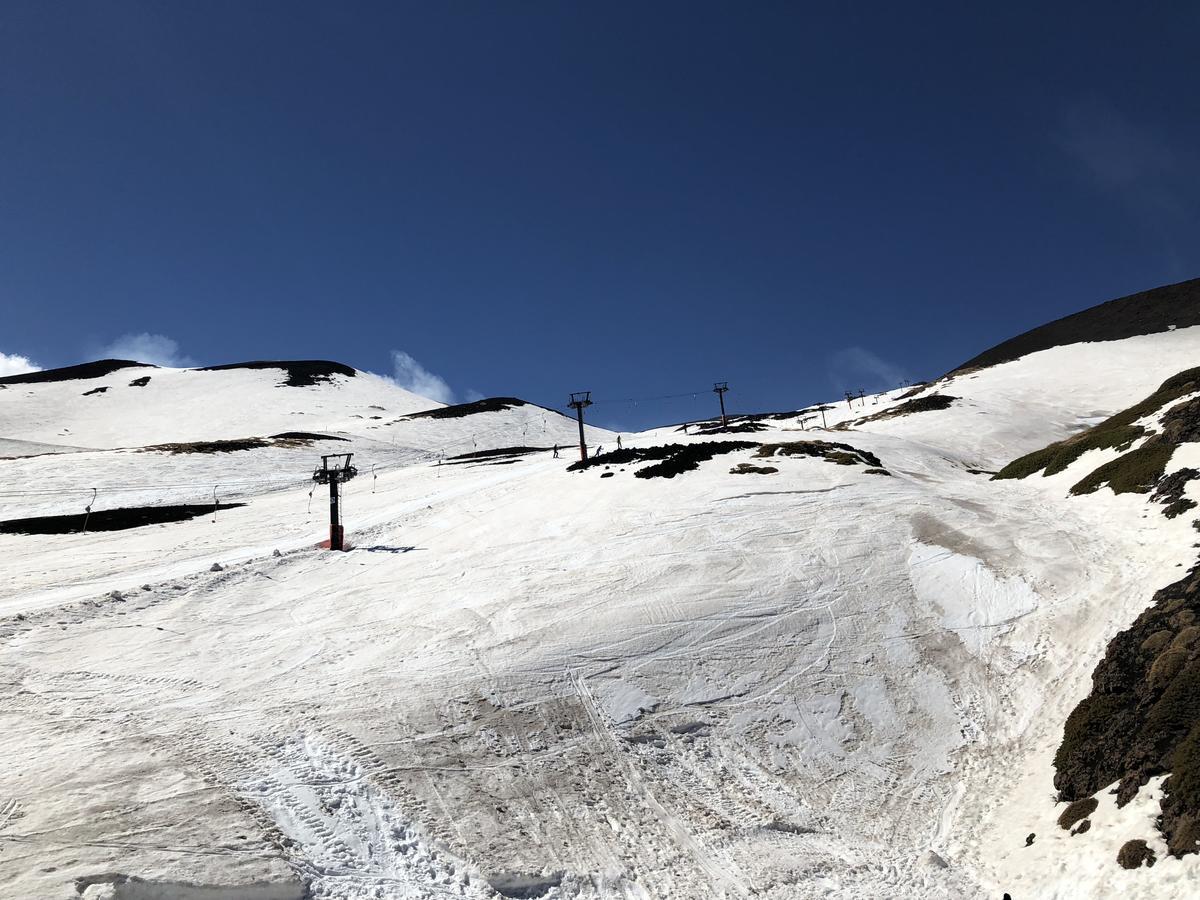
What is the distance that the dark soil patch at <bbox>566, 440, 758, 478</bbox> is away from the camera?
38375 millimetres

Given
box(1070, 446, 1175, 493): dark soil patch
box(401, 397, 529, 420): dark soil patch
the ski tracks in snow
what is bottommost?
the ski tracks in snow

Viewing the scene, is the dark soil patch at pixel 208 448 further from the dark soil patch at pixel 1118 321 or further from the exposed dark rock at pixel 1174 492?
the dark soil patch at pixel 1118 321

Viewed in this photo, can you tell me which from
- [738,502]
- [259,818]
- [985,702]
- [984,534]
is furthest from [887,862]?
[738,502]

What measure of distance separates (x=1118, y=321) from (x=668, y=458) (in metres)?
123

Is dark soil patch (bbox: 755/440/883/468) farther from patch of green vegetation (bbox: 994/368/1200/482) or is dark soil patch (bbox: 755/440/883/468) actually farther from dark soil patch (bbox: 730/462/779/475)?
patch of green vegetation (bbox: 994/368/1200/482)

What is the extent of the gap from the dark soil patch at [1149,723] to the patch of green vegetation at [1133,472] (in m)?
11.6

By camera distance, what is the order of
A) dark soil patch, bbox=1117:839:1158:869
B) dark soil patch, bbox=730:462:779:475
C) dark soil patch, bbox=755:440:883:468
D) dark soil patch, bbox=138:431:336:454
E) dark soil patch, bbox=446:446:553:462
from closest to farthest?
1. dark soil patch, bbox=1117:839:1158:869
2. dark soil patch, bbox=730:462:779:475
3. dark soil patch, bbox=755:440:883:468
4. dark soil patch, bbox=138:431:336:454
5. dark soil patch, bbox=446:446:553:462

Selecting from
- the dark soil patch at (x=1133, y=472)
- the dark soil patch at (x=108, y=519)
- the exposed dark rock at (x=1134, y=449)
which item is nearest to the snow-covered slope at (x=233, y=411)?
the dark soil patch at (x=108, y=519)

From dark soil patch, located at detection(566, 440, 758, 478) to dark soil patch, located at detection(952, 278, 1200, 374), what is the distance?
98.5 meters

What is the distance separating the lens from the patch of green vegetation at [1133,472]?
80.1 ft

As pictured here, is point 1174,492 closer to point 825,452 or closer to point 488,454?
point 825,452

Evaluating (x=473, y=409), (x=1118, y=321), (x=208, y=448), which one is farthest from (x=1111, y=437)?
(x=1118, y=321)

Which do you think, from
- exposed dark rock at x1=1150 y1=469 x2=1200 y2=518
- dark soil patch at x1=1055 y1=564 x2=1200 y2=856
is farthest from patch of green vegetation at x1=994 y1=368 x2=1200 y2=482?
dark soil patch at x1=1055 y1=564 x2=1200 y2=856

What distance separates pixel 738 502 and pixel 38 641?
982 inches
